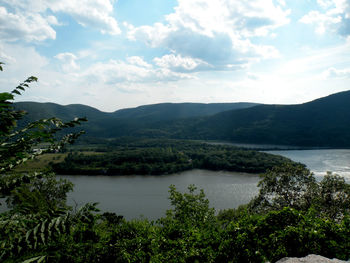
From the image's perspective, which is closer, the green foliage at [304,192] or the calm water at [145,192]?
the green foliage at [304,192]

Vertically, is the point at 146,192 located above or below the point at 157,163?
below

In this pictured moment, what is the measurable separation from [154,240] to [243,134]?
16201 centimetres

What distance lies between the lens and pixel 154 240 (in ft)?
33.5

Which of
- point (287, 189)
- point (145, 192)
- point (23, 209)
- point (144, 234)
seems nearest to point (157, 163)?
point (145, 192)

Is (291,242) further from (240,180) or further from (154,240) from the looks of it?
(240,180)

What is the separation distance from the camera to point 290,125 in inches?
6319

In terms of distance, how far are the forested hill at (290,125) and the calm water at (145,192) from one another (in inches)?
3507

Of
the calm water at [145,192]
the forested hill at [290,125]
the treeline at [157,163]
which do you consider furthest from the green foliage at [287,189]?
the forested hill at [290,125]

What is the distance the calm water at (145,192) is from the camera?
38.2 meters

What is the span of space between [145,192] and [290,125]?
137 m

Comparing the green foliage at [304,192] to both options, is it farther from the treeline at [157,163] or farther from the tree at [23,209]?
the treeline at [157,163]

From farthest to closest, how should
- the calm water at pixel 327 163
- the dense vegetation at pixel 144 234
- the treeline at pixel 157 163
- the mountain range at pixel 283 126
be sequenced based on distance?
1. the mountain range at pixel 283 126
2. the treeline at pixel 157 163
3. the calm water at pixel 327 163
4. the dense vegetation at pixel 144 234

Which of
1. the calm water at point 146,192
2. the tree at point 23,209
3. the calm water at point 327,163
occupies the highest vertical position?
the tree at point 23,209

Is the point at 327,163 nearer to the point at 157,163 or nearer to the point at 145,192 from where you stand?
the point at 157,163
